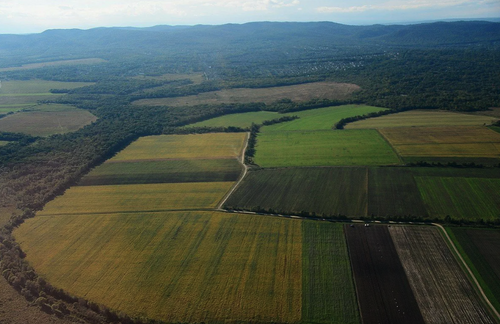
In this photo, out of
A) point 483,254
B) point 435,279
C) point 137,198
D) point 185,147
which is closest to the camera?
point 435,279

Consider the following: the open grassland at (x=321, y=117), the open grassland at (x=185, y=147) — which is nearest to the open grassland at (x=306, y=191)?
the open grassland at (x=185, y=147)

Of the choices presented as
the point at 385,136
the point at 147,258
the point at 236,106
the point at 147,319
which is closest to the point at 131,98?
the point at 236,106

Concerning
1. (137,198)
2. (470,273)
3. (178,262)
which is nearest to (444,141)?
(470,273)

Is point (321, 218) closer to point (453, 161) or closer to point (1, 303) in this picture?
point (453, 161)

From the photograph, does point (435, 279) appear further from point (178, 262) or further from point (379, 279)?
point (178, 262)

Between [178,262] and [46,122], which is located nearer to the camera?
[178,262]

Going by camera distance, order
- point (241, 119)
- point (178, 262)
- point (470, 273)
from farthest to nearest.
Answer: point (241, 119) < point (178, 262) < point (470, 273)
